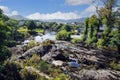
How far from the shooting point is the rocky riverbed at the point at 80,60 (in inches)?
1591

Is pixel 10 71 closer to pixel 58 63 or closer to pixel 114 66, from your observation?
pixel 58 63

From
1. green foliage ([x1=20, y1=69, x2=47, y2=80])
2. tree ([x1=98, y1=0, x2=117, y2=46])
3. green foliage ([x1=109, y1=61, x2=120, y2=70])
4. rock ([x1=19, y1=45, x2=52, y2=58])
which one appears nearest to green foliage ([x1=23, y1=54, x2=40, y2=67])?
rock ([x1=19, y1=45, x2=52, y2=58])

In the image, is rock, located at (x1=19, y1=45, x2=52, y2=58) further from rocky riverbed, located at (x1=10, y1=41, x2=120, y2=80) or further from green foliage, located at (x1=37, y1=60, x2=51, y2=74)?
green foliage, located at (x1=37, y1=60, x2=51, y2=74)

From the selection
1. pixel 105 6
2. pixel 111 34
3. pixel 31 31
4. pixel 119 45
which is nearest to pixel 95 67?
pixel 119 45

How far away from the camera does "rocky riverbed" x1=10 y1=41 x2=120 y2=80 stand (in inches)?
1591

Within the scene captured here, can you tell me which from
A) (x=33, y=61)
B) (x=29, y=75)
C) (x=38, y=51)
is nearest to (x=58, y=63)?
(x=33, y=61)

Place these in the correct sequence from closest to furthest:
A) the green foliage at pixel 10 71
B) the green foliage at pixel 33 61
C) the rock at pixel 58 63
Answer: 1. the green foliage at pixel 10 71
2. the green foliage at pixel 33 61
3. the rock at pixel 58 63

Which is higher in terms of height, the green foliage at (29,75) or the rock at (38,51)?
the rock at (38,51)

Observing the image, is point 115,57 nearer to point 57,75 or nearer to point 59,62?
point 59,62

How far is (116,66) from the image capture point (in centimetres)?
4750

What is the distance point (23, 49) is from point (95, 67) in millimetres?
16321

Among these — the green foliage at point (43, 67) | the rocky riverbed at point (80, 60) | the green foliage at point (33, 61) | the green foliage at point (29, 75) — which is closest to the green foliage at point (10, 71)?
the green foliage at point (29, 75)

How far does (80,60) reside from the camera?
1890 inches

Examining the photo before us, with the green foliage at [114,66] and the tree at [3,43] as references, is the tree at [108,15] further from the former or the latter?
the tree at [3,43]
